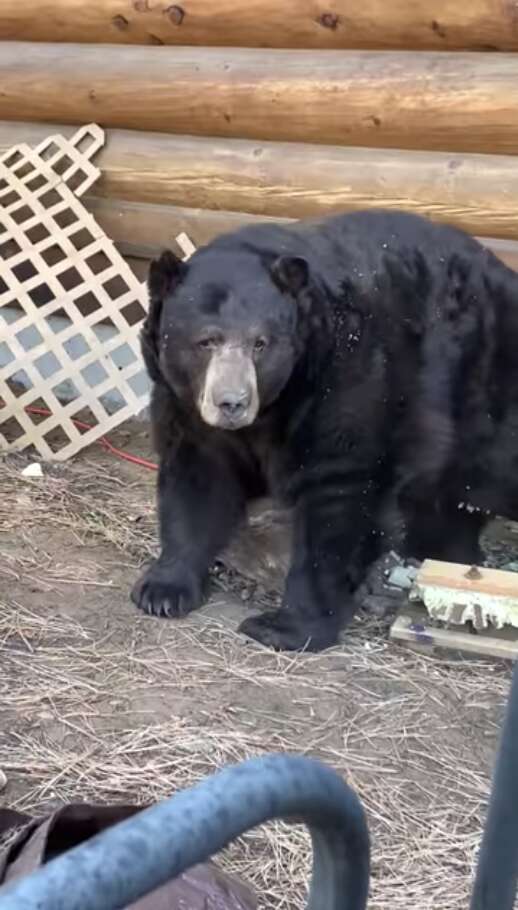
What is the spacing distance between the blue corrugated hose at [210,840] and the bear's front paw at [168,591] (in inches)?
116

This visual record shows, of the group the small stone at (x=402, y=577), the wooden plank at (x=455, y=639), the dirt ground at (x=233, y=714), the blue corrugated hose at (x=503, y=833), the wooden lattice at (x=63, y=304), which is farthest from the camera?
the wooden lattice at (x=63, y=304)

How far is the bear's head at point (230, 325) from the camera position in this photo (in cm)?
375

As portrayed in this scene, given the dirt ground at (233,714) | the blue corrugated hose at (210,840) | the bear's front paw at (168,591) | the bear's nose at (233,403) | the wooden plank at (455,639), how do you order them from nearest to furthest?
the blue corrugated hose at (210,840)
the dirt ground at (233,714)
the bear's nose at (233,403)
the wooden plank at (455,639)
the bear's front paw at (168,591)

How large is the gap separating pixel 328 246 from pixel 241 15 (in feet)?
6.30

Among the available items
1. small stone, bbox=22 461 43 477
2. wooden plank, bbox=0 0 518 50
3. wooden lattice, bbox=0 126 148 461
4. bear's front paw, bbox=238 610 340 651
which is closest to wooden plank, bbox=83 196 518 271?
wooden lattice, bbox=0 126 148 461

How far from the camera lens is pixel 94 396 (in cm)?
581

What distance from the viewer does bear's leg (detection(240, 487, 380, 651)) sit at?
158 inches

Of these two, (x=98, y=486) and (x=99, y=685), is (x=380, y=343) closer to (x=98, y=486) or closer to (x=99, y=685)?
(x=99, y=685)

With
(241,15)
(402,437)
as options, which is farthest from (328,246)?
(241,15)

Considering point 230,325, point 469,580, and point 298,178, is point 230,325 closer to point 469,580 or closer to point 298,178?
point 469,580

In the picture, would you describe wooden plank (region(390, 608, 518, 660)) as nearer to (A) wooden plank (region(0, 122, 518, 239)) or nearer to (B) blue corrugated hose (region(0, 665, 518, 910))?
(A) wooden plank (region(0, 122, 518, 239))

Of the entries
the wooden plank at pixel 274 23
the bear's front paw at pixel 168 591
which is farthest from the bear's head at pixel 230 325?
the wooden plank at pixel 274 23

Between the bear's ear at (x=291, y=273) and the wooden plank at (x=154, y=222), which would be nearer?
the bear's ear at (x=291, y=273)

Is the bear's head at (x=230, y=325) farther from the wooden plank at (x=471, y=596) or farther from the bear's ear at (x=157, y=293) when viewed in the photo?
the wooden plank at (x=471, y=596)
